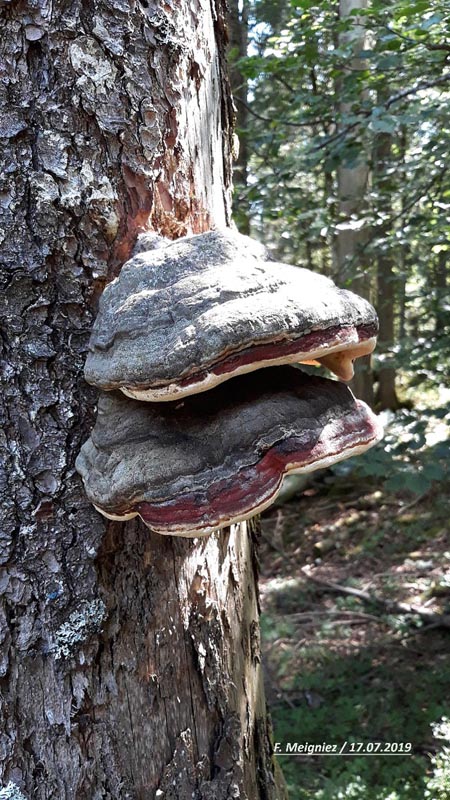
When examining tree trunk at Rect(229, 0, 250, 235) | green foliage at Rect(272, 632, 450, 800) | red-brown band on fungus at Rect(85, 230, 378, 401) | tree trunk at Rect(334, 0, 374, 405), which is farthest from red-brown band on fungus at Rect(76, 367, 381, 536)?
tree trunk at Rect(229, 0, 250, 235)

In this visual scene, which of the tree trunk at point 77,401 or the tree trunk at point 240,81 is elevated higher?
the tree trunk at point 240,81

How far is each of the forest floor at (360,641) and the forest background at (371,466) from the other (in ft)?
0.06

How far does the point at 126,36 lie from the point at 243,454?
3.37 feet

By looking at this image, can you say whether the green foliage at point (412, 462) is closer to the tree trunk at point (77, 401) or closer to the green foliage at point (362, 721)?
the green foliage at point (362, 721)

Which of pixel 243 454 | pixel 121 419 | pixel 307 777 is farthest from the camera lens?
pixel 307 777

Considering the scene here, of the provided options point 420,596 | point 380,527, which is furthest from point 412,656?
point 380,527

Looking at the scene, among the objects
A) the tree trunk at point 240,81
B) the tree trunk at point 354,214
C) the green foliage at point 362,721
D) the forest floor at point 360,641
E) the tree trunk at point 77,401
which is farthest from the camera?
the tree trunk at point 240,81

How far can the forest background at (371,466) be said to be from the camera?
12.2 ft

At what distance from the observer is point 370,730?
4.26 m

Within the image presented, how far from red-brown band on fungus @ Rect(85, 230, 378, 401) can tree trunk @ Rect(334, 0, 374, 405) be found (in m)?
2.85

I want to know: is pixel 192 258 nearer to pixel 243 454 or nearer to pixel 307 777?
pixel 243 454

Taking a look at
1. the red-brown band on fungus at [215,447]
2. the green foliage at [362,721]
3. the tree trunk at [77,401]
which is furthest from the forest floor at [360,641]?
the red-brown band on fungus at [215,447]

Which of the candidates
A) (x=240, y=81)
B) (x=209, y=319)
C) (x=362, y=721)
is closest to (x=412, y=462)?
(x=362, y=721)

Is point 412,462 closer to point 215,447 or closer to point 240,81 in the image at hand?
point 215,447
